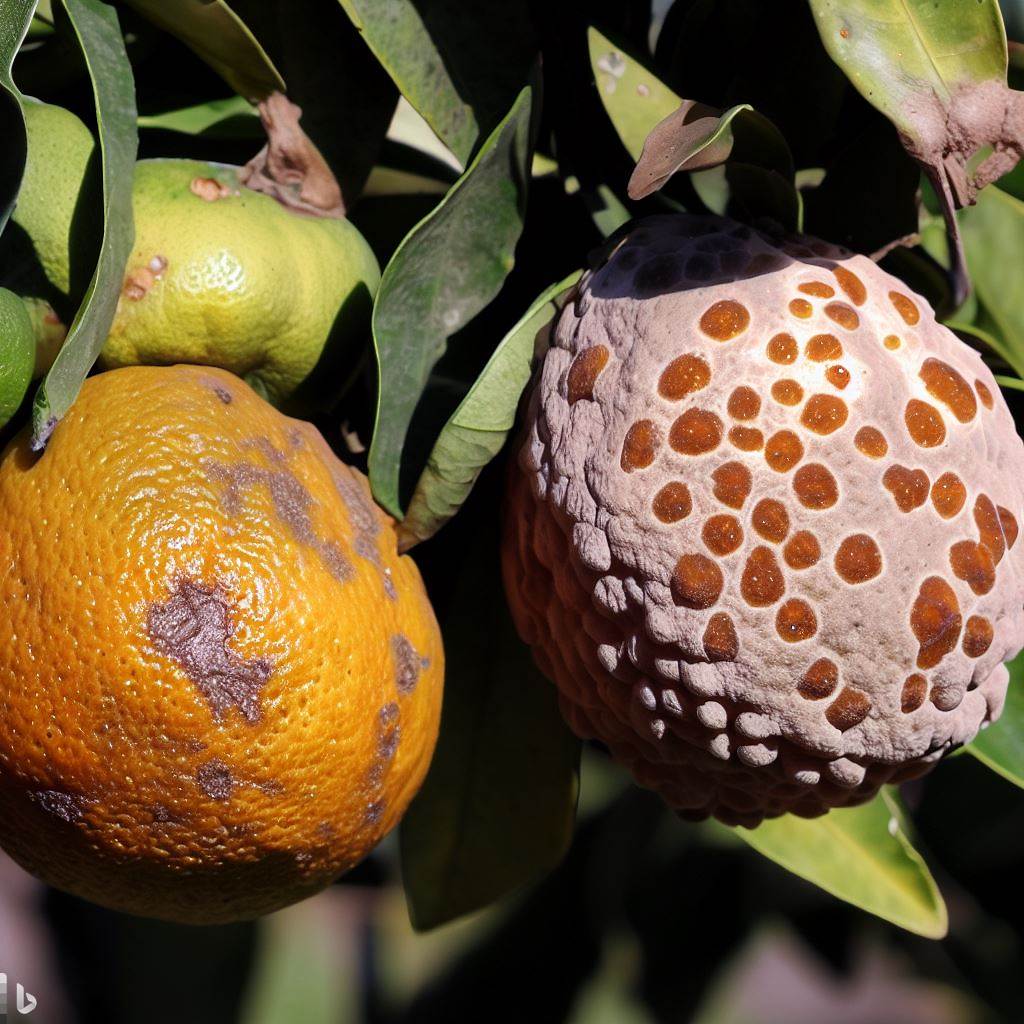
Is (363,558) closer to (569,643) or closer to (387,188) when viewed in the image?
(569,643)

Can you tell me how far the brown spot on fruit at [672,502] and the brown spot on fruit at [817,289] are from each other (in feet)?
0.44

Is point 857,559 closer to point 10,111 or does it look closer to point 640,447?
point 640,447

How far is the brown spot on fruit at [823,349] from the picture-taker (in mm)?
670

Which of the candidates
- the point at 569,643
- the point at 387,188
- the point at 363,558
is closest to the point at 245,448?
the point at 363,558

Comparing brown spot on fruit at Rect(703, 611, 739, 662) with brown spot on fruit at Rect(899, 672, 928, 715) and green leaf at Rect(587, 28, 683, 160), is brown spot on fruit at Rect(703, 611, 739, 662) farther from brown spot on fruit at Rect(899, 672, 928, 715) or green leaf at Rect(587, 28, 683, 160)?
green leaf at Rect(587, 28, 683, 160)

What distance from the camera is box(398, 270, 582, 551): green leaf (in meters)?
0.72

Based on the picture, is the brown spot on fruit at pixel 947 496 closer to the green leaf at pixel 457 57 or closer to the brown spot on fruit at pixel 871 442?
the brown spot on fruit at pixel 871 442

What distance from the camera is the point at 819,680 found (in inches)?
26.2

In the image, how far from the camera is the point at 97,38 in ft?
2.29

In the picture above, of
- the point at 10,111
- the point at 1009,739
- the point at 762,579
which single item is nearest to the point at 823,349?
the point at 762,579

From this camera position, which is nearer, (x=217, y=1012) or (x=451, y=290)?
(x=451, y=290)

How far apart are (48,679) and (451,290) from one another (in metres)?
0.33

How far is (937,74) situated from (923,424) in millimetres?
188

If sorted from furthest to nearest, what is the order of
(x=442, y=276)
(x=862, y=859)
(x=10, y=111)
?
1. (x=862, y=859)
2. (x=442, y=276)
3. (x=10, y=111)
